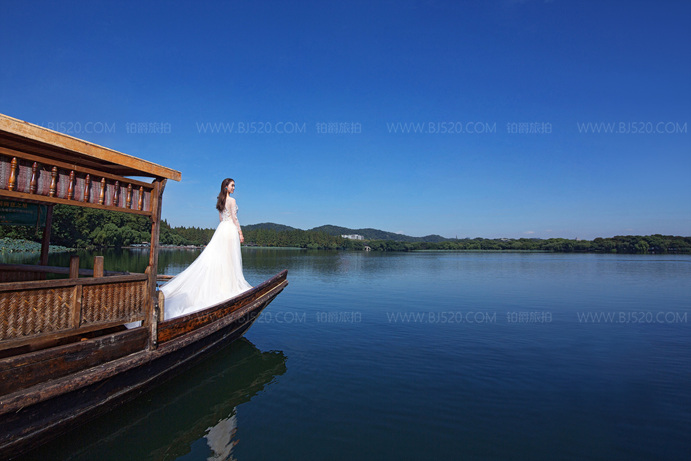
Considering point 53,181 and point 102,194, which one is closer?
point 53,181

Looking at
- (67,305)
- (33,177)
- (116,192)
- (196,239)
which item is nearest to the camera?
(33,177)

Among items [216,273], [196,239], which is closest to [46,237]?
[216,273]

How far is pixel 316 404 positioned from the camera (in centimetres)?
623

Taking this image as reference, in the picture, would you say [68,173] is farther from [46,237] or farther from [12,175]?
[46,237]

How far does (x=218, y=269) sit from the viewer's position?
27.1 ft

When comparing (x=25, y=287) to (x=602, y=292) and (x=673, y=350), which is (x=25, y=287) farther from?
(x=602, y=292)

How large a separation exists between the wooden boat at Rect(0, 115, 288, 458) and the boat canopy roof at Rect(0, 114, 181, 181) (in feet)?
0.04

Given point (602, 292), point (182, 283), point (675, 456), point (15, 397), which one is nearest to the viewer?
point (15, 397)

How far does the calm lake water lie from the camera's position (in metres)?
4.91

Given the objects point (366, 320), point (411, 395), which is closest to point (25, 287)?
point (411, 395)

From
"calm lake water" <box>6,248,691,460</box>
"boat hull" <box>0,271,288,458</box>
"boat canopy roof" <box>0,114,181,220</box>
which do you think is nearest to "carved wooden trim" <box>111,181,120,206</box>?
"boat canopy roof" <box>0,114,181,220</box>

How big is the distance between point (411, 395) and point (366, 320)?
6.30m

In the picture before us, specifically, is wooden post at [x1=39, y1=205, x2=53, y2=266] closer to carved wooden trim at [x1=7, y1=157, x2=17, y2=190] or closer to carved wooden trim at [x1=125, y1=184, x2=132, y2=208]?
carved wooden trim at [x1=125, y1=184, x2=132, y2=208]

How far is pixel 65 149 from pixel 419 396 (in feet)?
20.8
